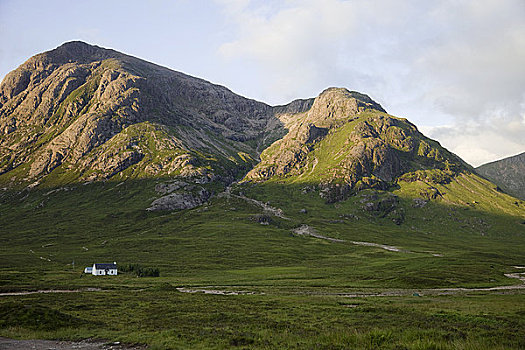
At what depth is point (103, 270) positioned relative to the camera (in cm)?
12088

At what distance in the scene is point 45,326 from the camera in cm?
3369

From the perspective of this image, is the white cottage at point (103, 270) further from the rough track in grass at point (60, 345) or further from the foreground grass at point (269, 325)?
the rough track in grass at point (60, 345)

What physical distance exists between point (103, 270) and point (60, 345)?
104 m

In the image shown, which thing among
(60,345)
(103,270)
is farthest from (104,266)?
(60,345)

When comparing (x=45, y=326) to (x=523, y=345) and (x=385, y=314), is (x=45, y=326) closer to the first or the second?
(x=385, y=314)

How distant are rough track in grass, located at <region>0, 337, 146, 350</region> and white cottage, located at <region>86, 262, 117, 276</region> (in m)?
99.1

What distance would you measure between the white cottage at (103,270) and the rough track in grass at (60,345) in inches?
3901

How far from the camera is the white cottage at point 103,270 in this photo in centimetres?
11936

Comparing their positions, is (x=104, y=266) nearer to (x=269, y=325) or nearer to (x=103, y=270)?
(x=103, y=270)

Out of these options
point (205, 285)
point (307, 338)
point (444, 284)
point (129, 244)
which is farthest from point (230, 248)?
point (307, 338)

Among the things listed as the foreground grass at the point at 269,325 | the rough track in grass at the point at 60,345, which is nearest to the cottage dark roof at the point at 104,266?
the foreground grass at the point at 269,325

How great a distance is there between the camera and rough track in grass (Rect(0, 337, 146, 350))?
1040 inches

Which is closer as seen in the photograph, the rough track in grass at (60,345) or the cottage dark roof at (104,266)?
the rough track in grass at (60,345)

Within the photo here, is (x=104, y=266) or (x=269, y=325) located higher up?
(x=269, y=325)
